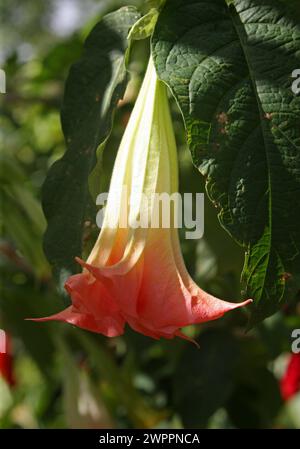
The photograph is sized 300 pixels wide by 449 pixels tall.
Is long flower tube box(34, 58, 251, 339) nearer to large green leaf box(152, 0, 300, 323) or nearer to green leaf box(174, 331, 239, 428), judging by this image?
large green leaf box(152, 0, 300, 323)

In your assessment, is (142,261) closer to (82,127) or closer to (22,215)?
(82,127)

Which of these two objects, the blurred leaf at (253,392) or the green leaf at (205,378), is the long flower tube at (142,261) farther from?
the blurred leaf at (253,392)

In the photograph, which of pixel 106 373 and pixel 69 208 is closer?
pixel 69 208

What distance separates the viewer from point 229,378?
1485mm

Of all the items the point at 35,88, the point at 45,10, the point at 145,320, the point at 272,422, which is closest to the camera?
the point at 145,320

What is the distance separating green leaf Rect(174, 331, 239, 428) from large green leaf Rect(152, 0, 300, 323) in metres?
0.73

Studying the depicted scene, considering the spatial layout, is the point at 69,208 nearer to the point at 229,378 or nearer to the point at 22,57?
the point at 229,378

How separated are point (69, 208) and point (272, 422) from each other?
865 millimetres

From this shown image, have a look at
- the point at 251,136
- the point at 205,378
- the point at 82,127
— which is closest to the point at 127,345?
the point at 205,378

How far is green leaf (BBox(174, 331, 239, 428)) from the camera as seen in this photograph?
4.74 feet

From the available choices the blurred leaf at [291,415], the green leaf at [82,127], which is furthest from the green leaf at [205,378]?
the green leaf at [82,127]

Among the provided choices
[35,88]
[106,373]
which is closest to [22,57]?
[35,88]

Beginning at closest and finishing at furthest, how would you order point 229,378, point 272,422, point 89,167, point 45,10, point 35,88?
point 89,167, point 229,378, point 272,422, point 35,88, point 45,10

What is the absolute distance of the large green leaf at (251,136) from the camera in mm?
750
